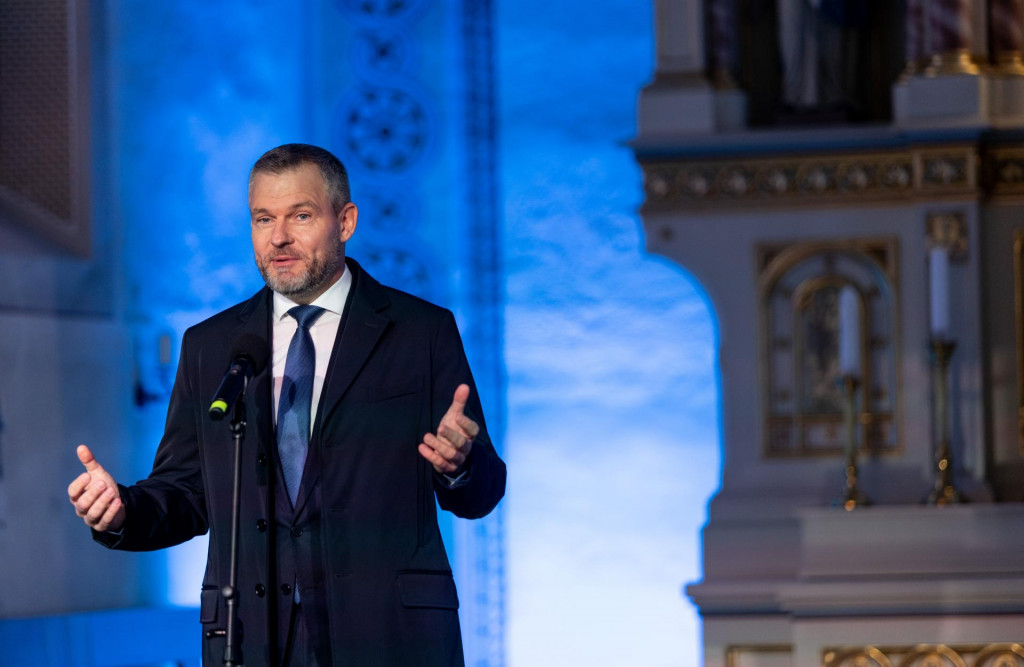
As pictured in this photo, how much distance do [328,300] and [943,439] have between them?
9.99ft

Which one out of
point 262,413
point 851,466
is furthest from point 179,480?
point 851,466

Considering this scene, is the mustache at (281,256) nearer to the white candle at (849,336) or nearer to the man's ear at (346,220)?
the man's ear at (346,220)

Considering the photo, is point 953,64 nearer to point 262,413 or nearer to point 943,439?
point 943,439

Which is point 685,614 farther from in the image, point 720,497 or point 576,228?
point 576,228

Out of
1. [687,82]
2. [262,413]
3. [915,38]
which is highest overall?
[915,38]

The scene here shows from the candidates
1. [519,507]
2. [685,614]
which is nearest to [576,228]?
[519,507]

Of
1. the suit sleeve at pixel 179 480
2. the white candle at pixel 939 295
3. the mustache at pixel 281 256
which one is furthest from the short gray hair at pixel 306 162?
the white candle at pixel 939 295

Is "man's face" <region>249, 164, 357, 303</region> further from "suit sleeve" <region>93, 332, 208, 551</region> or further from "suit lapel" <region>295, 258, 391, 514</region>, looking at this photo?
"suit sleeve" <region>93, 332, 208, 551</region>

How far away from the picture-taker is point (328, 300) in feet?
8.39

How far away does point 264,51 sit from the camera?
6.46 meters

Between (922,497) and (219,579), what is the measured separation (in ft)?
11.1

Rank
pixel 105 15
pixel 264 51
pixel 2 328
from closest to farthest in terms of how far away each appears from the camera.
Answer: pixel 2 328 → pixel 105 15 → pixel 264 51

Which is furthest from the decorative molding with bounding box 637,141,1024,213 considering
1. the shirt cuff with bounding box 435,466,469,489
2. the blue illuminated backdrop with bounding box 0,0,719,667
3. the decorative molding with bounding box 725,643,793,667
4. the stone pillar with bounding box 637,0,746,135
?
the shirt cuff with bounding box 435,466,469,489

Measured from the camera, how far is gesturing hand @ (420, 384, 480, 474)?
2.22 metres
